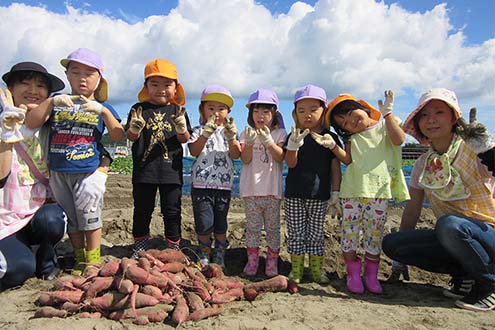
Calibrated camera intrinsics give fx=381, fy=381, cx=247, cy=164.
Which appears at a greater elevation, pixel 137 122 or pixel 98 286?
pixel 137 122

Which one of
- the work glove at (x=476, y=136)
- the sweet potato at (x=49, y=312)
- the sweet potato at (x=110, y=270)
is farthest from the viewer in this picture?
the work glove at (x=476, y=136)

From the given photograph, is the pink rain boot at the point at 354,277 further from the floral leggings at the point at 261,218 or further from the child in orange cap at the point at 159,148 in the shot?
the child in orange cap at the point at 159,148

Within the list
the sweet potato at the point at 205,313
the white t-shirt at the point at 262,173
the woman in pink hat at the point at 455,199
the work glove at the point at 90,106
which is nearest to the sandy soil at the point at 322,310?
the sweet potato at the point at 205,313

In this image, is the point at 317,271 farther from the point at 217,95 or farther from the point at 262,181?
the point at 217,95

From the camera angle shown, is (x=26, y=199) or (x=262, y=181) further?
(x=262, y=181)

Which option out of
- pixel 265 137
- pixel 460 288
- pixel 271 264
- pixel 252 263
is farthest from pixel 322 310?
pixel 265 137

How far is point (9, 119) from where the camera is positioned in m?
2.79

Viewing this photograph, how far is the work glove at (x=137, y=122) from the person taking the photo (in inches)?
130

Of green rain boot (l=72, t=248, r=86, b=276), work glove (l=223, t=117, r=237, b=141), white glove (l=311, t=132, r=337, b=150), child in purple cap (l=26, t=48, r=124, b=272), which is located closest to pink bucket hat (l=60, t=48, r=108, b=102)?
child in purple cap (l=26, t=48, r=124, b=272)

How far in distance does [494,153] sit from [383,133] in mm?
849

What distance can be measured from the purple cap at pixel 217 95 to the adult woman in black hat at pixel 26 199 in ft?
4.31

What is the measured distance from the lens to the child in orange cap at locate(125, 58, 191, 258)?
140 inches

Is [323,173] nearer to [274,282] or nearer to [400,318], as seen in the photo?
[274,282]

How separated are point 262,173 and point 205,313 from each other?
1.46 m
